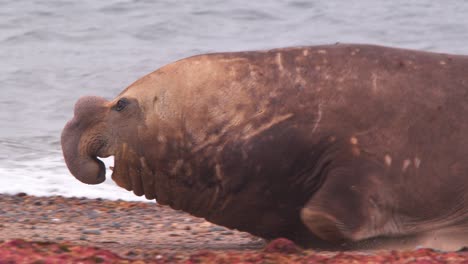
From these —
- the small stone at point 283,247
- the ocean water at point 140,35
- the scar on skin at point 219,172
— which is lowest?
the small stone at point 283,247

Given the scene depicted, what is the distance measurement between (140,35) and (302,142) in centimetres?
1315

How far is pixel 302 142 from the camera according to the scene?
16.8ft

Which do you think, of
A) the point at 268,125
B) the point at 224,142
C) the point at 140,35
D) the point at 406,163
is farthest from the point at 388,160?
the point at 140,35

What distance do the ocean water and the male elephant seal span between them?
260 inches

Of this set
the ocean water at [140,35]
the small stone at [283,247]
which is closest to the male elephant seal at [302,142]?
the small stone at [283,247]

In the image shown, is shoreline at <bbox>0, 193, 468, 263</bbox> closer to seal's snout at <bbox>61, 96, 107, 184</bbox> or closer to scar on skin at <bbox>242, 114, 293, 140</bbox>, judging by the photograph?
seal's snout at <bbox>61, 96, 107, 184</bbox>

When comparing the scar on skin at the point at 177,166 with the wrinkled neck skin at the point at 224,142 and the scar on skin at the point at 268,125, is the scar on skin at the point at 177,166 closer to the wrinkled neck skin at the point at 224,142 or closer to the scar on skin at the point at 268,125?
the wrinkled neck skin at the point at 224,142

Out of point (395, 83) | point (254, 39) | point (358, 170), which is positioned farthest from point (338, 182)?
point (254, 39)

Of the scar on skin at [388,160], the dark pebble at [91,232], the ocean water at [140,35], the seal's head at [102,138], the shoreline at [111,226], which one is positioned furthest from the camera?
the ocean water at [140,35]

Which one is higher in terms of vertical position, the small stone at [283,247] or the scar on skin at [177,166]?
the scar on skin at [177,166]

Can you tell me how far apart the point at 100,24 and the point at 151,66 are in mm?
3391

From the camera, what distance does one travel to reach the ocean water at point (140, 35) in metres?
14.2

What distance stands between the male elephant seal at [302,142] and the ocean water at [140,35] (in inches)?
260

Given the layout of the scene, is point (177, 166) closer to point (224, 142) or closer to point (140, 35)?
point (224, 142)
